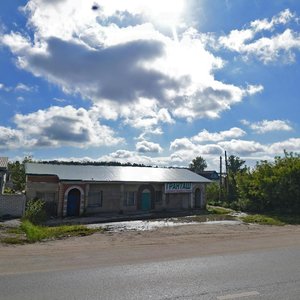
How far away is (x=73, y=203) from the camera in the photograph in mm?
27344

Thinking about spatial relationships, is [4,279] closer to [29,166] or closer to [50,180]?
[50,180]

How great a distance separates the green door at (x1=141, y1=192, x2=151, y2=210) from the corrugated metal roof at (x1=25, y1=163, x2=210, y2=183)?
58.4 inches

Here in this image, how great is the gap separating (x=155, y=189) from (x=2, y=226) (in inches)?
678

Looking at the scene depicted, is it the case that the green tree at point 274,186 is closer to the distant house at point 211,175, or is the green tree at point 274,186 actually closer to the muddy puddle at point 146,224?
the muddy puddle at point 146,224

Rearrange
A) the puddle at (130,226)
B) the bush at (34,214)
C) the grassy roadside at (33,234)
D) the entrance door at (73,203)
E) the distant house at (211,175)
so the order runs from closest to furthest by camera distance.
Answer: the grassy roadside at (33,234) < the puddle at (130,226) < the bush at (34,214) < the entrance door at (73,203) < the distant house at (211,175)

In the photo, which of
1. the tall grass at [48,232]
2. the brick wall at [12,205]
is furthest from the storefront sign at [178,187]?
the tall grass at [48,232]

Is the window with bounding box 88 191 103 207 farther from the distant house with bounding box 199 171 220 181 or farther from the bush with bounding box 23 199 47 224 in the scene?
the distant house with bounding box 199 171 220 181

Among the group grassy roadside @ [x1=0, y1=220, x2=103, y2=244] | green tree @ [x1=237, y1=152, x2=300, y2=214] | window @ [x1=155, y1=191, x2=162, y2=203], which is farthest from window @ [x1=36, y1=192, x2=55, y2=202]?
green tree @ [x1=237, y1=152, x2=300, y2=214]

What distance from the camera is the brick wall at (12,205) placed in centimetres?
2127

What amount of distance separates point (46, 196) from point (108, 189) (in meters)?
5.15

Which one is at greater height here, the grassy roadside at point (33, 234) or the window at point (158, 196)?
the window at point (158, 196)

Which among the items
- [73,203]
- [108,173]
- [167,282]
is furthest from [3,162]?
[167,282]

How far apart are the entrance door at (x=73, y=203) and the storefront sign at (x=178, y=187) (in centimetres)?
872

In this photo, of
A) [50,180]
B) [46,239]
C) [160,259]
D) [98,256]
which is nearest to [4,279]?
[98,256]
